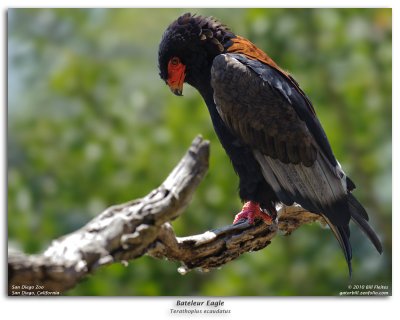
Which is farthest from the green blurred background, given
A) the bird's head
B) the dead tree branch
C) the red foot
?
the dead tree branch

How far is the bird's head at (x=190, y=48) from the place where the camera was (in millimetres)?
3797

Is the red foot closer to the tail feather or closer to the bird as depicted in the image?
the bird

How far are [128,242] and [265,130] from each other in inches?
46.3

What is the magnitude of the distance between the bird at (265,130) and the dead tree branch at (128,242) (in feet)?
1.39

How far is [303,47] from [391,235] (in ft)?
5.84

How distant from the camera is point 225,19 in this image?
15.5 ft

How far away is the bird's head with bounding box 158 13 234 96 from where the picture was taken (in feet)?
12.5

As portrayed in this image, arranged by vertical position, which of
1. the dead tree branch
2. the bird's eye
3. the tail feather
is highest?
the bird's eye

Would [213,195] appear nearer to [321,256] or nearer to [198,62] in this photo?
[321,256]

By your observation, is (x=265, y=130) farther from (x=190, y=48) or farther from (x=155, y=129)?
(x=155, y=129)

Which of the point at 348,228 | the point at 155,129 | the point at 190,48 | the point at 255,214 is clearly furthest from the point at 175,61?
the point at 155,129

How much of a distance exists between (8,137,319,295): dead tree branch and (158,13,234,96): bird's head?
3.02 ft

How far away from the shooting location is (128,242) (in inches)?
110

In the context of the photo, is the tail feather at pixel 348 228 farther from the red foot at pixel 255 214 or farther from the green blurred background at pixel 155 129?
the green blurred background at pixel 155 129
